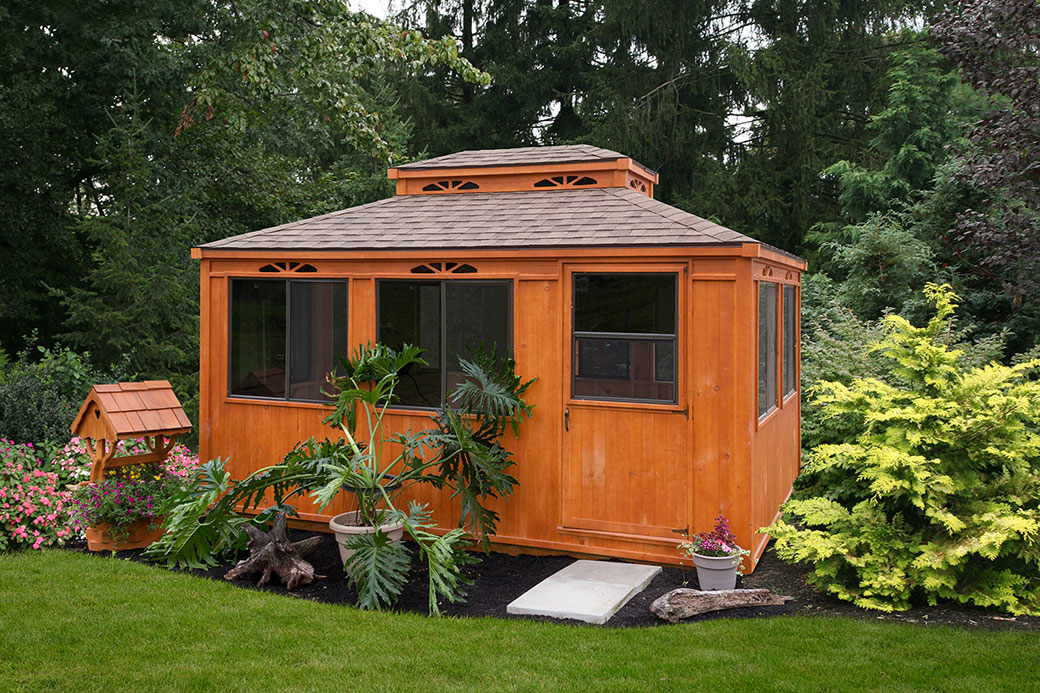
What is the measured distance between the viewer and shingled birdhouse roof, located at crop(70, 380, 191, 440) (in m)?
7.39

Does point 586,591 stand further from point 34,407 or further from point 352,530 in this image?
point 34,407

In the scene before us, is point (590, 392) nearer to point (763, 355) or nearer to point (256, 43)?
point (763, 355)

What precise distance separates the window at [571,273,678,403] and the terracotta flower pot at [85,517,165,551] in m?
3.54

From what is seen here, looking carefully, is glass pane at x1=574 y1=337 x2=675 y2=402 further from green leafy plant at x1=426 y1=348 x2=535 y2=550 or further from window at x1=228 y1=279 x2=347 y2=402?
window at x1=228 y1=279 x2=347 y2=402

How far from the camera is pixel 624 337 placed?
22.5 ft

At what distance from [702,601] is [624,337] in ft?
6.48

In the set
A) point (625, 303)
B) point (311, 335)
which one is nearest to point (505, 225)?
point (625, 303)

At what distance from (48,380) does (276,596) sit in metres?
5.43

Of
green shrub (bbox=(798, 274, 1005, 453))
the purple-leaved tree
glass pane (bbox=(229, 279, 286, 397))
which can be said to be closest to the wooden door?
green shrub (bbox=(798, 274, 1005, 453))

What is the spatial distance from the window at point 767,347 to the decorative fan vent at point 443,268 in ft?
7.40

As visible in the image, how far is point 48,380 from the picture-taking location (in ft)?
33.2

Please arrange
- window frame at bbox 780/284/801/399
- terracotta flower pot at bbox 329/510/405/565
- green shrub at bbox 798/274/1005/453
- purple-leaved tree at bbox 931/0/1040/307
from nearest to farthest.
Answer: terracotta flower pot at bbox 329/510/405/565 → green shrub at bbox 798/274/1005/453 → window frame at bbox 780/284/801/399 → purple-leaved tree at bbox 931/0/1040/307

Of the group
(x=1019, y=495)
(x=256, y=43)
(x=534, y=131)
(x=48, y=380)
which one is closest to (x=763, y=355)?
(x=1019, y=495)

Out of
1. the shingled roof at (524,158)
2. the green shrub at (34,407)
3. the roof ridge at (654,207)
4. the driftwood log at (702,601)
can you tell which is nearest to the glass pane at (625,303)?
the roof ridge at (654,207)
